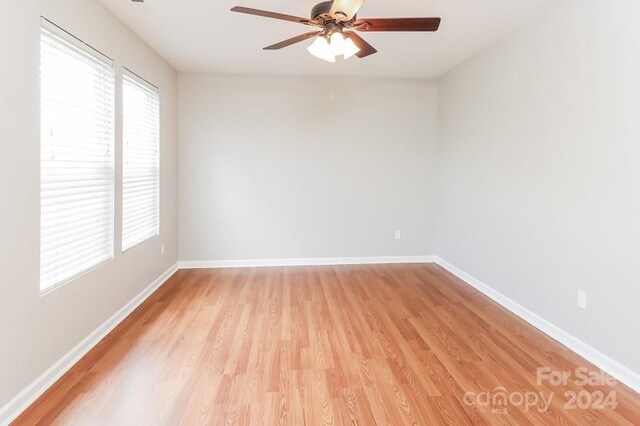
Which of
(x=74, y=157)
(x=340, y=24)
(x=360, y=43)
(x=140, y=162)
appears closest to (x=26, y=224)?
(x=74, y=157)

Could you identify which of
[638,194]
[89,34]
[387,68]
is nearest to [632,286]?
[638,194]

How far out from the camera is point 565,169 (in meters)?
2.69

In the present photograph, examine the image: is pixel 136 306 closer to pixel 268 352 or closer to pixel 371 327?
pixel 268 352

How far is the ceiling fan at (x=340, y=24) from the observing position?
2.16m

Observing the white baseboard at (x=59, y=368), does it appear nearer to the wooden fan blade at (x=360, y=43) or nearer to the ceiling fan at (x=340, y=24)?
the ceiling fan at (x=340, y=24)

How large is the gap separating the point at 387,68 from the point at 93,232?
3.63 metres

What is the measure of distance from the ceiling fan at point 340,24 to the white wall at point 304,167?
2.25 metres

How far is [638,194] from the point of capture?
2.12m

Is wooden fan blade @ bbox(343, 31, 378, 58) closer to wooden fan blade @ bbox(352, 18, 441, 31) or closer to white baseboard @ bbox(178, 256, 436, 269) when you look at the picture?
wooden fan blade @ bbox(352, 18, 441, 31)

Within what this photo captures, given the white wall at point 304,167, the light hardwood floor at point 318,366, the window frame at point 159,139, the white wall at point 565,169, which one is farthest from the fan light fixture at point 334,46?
the white wall at point 304,167

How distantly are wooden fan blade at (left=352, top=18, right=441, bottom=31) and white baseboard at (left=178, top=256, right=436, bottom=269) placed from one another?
3.20 metres

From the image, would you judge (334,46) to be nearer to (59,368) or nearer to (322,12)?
(322,12)

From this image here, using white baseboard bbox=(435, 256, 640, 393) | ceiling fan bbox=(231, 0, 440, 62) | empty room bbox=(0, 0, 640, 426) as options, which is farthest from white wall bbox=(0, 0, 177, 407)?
white baseboard bbox=(435, 256, 640, 393)

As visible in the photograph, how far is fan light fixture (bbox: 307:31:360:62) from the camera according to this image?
2404 mm
